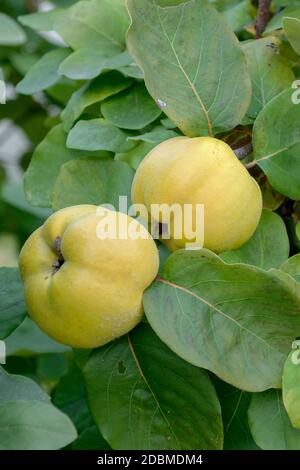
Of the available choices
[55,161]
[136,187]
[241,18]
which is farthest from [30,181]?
[241,18]

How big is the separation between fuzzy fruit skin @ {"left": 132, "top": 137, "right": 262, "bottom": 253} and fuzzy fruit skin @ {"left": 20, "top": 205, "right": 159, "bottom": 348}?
0.04 metres

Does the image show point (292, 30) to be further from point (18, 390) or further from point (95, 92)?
point (18, 390)

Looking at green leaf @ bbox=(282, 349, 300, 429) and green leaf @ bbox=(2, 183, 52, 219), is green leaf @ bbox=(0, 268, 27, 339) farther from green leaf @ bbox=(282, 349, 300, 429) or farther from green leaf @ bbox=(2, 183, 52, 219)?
green leaf @ bbox=(2, 183, 52, 219)

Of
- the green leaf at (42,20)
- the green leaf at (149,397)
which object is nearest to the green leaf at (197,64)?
the green leaf at (149,397)

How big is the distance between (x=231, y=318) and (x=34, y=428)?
0.65ft

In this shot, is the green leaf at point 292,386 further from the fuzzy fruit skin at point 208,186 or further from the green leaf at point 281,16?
the green leaf at point 281,16

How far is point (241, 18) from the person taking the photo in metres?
1.08

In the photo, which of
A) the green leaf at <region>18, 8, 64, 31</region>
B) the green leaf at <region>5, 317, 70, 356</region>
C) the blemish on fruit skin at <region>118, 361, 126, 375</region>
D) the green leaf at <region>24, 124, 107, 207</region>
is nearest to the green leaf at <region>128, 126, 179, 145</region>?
the green leaf at <region>24, 124, 107, 207</region>

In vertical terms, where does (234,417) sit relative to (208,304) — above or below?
below

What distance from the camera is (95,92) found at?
3.37 feet

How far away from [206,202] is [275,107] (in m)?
0.15

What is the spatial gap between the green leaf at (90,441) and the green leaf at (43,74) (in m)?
0.45

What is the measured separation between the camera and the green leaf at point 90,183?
89 cm

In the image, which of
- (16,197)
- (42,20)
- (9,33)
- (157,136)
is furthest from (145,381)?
(16,197)
